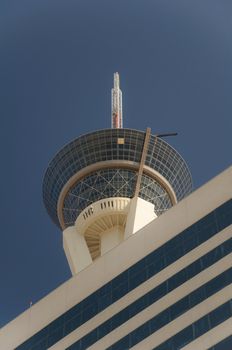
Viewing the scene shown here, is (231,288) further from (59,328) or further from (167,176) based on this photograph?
(167,176)

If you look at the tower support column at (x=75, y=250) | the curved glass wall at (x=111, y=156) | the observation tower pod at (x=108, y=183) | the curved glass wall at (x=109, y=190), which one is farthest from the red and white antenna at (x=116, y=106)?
the tower support column at (x=75, y=250)

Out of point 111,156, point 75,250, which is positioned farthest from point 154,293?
point 111,156

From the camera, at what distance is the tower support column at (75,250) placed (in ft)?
232

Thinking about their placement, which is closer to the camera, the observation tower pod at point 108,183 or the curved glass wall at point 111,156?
the observation tower pod at point 108,183

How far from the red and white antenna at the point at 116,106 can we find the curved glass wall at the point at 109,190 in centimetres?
1020

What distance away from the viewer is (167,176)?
78000mm

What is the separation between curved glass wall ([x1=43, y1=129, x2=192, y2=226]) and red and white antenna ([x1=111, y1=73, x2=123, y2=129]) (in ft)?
26.2

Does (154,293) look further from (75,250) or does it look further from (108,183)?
(108,183)

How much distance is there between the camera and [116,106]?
89.8 m

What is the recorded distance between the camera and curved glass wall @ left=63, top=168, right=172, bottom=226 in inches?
2980

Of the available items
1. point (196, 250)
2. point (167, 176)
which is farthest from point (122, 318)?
point (167, 176)

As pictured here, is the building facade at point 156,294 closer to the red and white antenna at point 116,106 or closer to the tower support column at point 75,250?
the tower support column at point 75,250

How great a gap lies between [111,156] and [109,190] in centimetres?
347

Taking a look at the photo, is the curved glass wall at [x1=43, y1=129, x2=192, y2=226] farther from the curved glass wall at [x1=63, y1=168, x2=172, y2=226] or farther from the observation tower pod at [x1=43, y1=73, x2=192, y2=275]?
the curved glass wall at [x1=63, y1=168, x2=172, y2=226]
